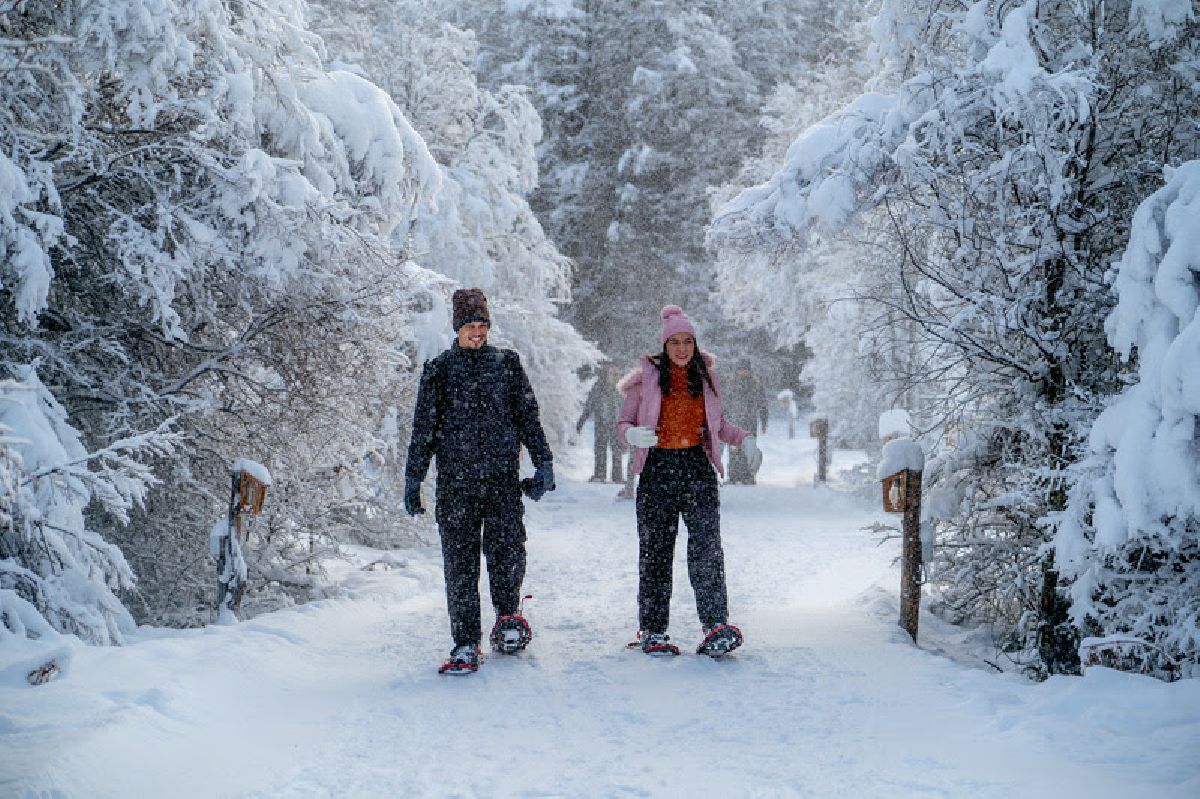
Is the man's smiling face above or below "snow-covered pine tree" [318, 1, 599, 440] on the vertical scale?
below

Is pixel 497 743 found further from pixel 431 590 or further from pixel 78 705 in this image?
pixel 431 590

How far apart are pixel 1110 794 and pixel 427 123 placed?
42.8 ft

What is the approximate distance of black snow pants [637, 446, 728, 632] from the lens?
5398mm

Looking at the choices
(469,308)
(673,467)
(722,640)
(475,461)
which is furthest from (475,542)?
(722,640)

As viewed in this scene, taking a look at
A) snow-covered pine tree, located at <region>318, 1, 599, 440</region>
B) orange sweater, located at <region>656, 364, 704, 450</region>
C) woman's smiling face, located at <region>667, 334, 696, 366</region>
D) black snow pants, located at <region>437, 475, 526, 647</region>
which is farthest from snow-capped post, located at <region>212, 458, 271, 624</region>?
snow-covered pine tree, located at <region>318, 1, 599, 440</region>

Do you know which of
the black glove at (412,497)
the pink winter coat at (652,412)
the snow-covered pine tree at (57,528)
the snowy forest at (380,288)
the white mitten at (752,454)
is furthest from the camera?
the white mitten at (752,454)

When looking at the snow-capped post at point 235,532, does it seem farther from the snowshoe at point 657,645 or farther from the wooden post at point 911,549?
the wooden post at point 911,549

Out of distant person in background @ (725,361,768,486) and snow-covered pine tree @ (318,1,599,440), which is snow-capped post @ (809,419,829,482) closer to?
distant person in background @ (725,361,768,486)

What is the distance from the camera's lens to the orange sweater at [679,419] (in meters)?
5.48

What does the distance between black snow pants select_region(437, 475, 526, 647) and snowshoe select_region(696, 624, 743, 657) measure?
115 centimetres

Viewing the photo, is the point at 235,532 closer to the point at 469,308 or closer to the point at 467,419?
the point at 467,419

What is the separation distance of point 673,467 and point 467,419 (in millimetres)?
1245

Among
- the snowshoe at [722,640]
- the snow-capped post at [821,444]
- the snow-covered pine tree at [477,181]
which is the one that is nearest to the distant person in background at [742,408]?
the snow-capped post at [821,444]

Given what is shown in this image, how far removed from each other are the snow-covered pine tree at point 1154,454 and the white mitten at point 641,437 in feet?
7.12
